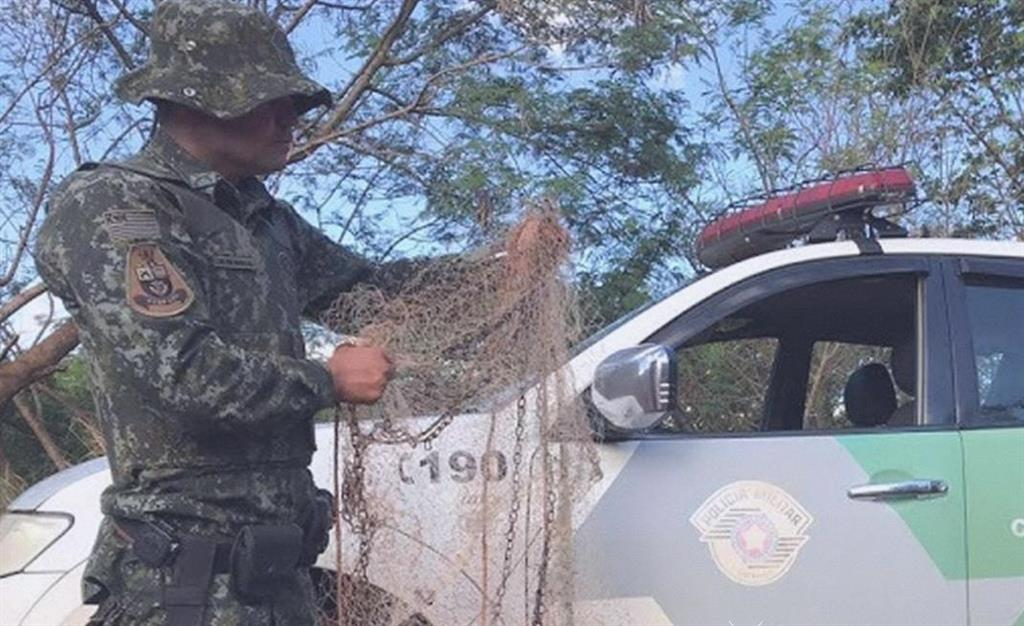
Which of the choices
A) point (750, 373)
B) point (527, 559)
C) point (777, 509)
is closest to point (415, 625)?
point (527, 559)

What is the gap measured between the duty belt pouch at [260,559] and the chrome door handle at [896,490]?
167 centimetres

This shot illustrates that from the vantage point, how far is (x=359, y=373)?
233 centimetres

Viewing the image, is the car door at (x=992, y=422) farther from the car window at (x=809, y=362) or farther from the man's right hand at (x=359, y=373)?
the man's right hand at (x=359, y=373)

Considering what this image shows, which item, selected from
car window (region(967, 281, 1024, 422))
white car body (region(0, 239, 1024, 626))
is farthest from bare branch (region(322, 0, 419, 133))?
car window (region(967, 281, 1024, 422))

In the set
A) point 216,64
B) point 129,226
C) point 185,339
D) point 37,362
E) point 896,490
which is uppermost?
point 37,362

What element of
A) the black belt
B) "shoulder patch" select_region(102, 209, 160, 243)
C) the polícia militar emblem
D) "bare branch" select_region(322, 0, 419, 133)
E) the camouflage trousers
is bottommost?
the camouflage trousers

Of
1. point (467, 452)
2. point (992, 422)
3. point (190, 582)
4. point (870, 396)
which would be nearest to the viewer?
point (190, 582)

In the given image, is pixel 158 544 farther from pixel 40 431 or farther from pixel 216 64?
pixel 40 431

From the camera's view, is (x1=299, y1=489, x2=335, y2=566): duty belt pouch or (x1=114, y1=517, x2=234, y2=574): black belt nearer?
(x1=114, y1=517, x2=234, y2=574): black belt

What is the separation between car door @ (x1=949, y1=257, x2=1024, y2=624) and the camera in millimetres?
3506

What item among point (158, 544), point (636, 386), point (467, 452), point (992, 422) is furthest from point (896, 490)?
point (158, 544)

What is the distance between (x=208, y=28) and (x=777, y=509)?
1.87 metres

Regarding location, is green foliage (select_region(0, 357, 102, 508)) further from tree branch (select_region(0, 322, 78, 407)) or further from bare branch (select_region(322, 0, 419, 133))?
bare branch (select_region(322, 0, 419, 133))

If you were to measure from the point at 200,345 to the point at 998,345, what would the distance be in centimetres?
247
